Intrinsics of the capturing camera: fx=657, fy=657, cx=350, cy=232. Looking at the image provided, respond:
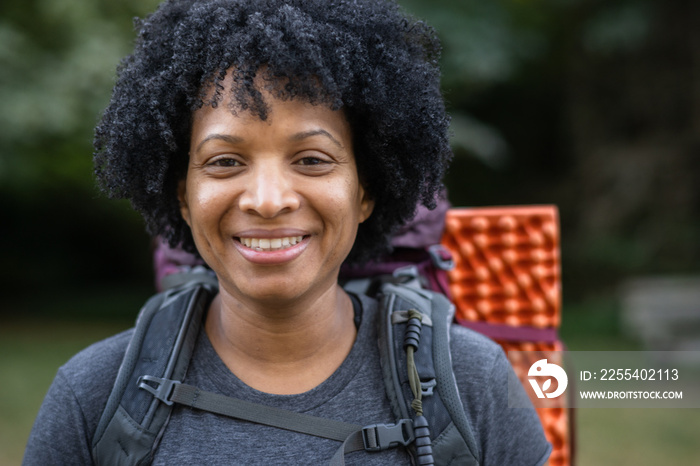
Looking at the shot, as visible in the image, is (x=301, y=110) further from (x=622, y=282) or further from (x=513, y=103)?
(x=513, y=103)

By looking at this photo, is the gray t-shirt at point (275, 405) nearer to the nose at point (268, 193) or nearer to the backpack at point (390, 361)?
the backpack at point (390, 361)

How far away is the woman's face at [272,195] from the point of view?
1680mm

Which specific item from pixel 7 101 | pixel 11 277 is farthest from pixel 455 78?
pixel 11 277

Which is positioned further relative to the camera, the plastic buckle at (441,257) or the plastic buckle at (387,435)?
the plastic buckle at (441,257)

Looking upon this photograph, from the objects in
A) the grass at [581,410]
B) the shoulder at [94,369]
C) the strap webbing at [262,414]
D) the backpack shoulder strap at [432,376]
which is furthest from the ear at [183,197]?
the grass at [581,410]

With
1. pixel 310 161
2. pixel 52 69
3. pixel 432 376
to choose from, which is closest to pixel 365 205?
pixel 310 161

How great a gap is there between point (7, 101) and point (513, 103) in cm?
928

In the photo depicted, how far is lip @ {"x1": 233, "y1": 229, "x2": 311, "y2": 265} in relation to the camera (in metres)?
1.70

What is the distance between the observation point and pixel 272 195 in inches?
65.2

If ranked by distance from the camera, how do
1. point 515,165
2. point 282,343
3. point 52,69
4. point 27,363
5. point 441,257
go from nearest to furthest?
point 282,343 < point 441,257 < point 52,69 < point 27,363 < point 515,165

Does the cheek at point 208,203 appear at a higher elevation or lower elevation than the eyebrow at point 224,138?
lower

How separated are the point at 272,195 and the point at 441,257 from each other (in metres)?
0.91

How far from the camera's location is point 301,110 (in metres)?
1.70

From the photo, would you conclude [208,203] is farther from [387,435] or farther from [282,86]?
[387,435]
